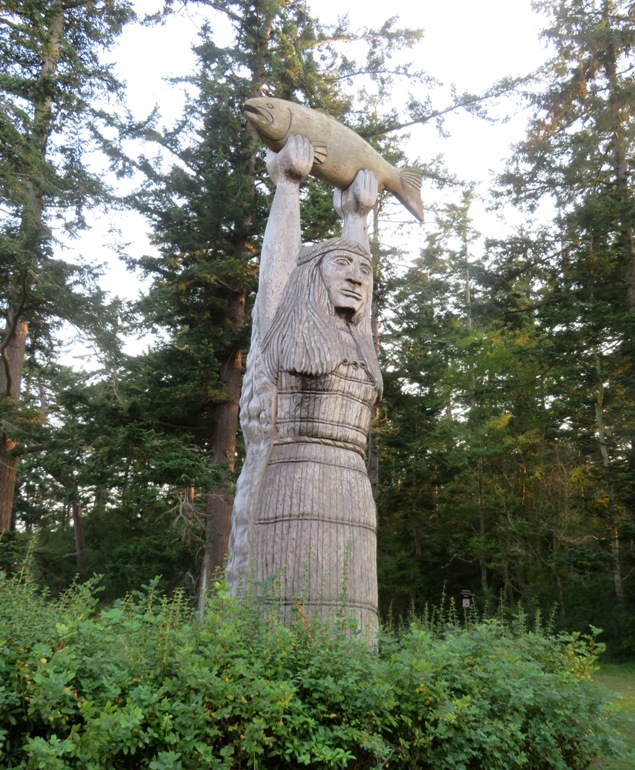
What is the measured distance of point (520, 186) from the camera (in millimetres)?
19453

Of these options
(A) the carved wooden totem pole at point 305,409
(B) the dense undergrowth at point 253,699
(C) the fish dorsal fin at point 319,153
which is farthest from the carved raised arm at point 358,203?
(B) the dense undergrowth at point 253,699

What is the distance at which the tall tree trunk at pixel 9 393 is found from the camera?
1473 centimetres

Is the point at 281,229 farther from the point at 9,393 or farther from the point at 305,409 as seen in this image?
the point at 9,393

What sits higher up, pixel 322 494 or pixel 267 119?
pixel 267 119

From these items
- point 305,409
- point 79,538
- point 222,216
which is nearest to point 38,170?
point 222,216

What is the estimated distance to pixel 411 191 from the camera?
7875 mm

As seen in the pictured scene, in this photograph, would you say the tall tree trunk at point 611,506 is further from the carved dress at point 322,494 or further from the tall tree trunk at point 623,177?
the carved dress at point 322,494

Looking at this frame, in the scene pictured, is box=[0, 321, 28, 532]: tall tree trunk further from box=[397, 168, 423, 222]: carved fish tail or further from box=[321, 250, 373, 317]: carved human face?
box=[321, 250, 373, 317]: carved human face

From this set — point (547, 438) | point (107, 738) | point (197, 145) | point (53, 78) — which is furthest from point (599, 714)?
point (547, 438)

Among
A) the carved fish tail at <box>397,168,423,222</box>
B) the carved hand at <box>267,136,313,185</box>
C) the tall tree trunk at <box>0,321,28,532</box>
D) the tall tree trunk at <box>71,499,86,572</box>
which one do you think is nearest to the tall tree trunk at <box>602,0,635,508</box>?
the carved fish tail at <box>397,168,423,222</box>

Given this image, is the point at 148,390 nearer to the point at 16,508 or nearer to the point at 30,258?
the point at 30,258

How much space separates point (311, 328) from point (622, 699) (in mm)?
4781

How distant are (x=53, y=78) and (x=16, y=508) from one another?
16714mm

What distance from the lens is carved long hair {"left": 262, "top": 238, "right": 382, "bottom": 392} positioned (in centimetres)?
571
